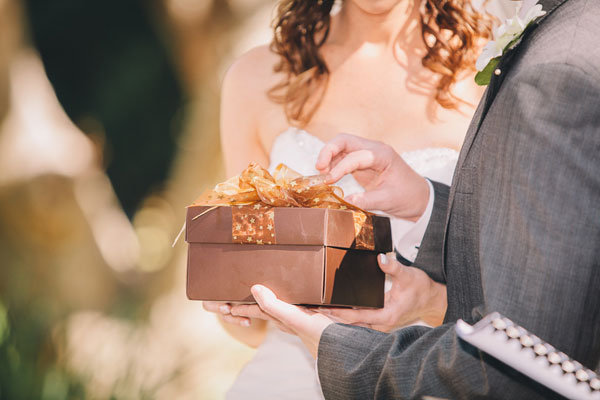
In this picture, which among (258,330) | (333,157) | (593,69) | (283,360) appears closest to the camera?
(593,69)

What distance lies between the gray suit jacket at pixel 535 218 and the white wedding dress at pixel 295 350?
85cm

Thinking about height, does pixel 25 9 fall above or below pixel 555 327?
above

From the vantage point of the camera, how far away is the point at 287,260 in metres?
1.17

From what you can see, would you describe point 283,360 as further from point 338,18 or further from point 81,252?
point 81,252

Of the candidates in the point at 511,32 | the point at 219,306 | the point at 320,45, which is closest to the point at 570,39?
the point at 511,32

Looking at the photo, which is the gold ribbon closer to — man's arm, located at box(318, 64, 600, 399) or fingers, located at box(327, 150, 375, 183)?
fingers, located at box(327, 150, 375, 183)

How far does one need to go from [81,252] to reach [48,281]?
0.74ft

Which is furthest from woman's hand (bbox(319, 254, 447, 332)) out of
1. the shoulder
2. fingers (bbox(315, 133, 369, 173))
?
the shoulder

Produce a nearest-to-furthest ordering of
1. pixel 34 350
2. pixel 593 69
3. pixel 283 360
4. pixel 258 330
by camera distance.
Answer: pixel 593 69 < pixel 283 360 < pixel 258 330 < pixel 34 350

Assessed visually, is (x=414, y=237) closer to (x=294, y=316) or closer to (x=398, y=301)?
(x=398, y=301)

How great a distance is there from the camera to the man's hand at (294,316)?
1.01 metres

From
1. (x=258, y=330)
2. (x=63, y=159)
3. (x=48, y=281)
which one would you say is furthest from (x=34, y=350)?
(x=258, y=330)

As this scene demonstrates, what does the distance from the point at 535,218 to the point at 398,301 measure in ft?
2.18

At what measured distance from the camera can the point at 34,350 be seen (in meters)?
2.67
